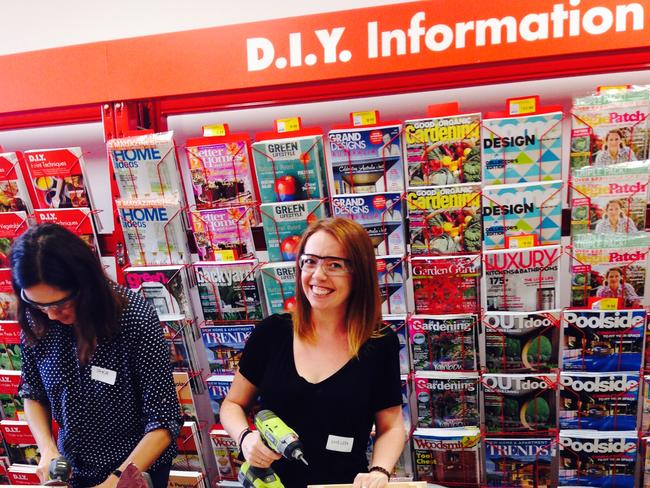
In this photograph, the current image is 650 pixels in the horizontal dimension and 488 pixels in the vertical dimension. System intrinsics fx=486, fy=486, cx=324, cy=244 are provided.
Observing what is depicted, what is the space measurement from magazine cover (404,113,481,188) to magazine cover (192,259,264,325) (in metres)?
0.79

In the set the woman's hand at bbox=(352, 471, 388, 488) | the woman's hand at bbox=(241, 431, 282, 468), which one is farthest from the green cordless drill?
the woman's hand at bbox=(352, 471, 388, 488)

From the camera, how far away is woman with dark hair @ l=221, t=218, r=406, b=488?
1.49m

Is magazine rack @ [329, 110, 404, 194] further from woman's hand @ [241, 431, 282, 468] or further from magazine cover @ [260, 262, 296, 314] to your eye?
woman's hand @ [241, 431, 282, 468]

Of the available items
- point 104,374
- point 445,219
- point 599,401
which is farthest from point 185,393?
point 599,401

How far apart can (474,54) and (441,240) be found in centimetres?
69

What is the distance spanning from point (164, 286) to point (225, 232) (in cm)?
38

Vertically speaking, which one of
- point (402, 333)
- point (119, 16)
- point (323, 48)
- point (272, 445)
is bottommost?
point (272, 445)

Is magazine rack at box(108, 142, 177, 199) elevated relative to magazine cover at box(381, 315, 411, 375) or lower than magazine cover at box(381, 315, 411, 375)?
elevated

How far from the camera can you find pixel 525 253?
5.97 ft

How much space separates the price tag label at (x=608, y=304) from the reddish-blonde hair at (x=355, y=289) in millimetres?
886

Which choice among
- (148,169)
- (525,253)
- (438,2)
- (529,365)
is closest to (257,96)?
(148,169)

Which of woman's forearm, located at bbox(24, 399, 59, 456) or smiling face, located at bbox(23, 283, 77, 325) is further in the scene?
woman's forearm, located at bbox(24, 399, 59, 456)

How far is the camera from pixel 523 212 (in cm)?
181

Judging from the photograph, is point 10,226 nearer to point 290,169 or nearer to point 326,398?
point 290,169
